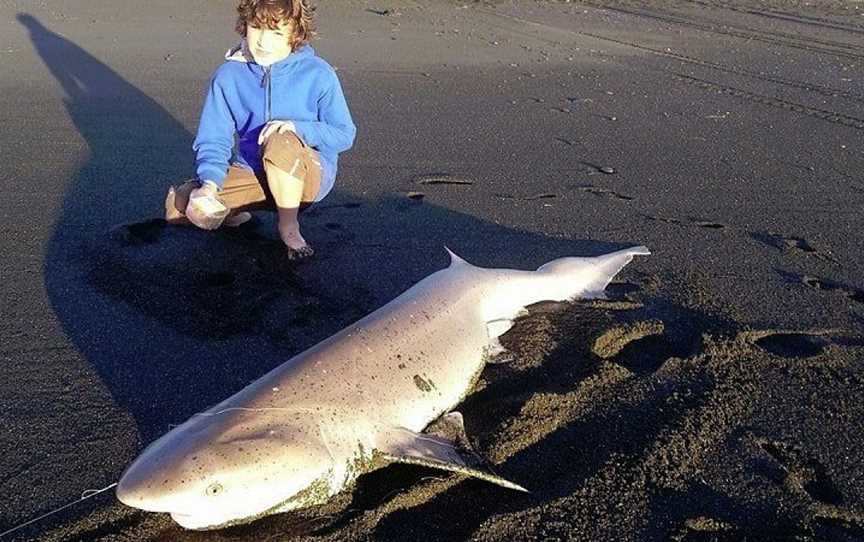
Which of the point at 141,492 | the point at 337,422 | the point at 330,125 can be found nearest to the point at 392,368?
the point at 337,422

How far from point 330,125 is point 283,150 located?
1.26ft

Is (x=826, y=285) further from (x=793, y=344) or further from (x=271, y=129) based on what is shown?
(x=271, y=129)

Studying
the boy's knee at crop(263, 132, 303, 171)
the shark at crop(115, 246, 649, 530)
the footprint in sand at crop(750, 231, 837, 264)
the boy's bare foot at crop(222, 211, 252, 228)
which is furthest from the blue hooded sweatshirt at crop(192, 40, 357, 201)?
the footprint in sand at crop(750, 231, 837, 264)

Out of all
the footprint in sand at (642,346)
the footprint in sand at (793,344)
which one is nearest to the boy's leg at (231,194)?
the footprint in sand at (642,346)

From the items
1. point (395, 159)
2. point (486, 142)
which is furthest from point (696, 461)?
point (486, 142)

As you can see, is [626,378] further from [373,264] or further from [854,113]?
[854,113]

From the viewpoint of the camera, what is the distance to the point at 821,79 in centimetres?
962

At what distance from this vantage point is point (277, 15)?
4156 millimetres

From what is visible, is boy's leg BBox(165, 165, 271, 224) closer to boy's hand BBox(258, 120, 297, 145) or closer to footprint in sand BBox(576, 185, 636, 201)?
boy's hand BBox(258, 120, 297, 145)

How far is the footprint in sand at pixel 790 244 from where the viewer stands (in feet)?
15.5

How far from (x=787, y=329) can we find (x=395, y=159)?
330 centimetres

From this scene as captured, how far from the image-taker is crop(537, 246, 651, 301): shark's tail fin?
4090mm

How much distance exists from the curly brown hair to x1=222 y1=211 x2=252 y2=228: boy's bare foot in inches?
43.3

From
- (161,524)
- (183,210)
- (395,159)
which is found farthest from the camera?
(395,159)
